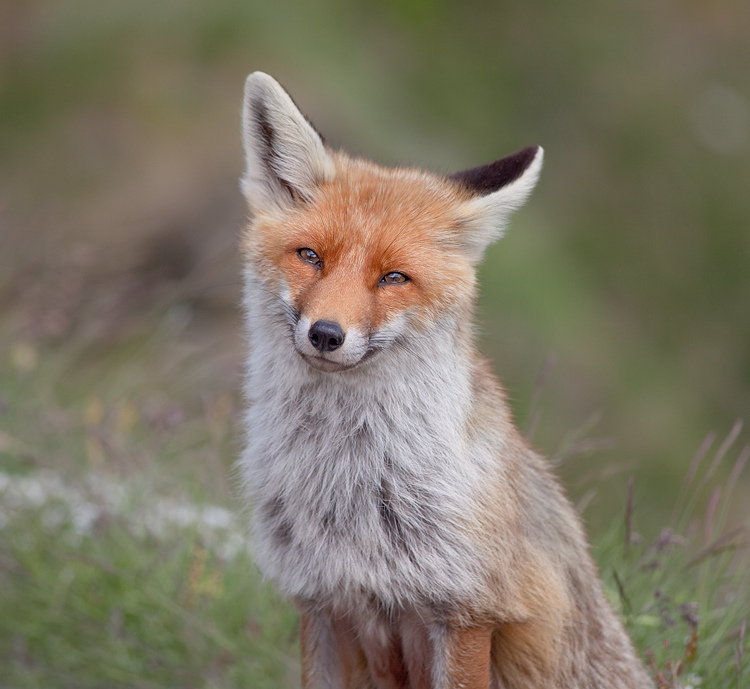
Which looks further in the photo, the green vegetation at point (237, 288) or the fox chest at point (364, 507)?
the green vegetation at point (237, 288)

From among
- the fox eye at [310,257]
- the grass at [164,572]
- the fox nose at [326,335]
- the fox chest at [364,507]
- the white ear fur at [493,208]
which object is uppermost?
the white ear fur at [493,208]

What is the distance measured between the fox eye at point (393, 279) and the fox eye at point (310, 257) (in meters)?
0.25

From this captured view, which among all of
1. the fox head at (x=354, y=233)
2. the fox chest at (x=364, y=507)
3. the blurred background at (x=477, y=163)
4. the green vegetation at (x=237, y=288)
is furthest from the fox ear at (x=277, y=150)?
the blurred background at (x=477, y=163)

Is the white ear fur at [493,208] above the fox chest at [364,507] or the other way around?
above

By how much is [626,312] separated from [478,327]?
9313mm

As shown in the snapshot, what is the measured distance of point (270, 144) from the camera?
3.88m

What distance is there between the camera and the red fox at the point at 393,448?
3.42 m

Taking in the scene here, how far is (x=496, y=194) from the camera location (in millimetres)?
3633

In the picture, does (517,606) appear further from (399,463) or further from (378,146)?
(378,146)

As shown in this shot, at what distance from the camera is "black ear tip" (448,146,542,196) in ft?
12.1

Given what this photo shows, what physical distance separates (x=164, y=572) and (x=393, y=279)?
2676 millimetres

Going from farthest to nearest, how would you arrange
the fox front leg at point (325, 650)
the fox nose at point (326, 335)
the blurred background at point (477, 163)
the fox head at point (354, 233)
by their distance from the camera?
the blurred background at point (477, 163) → the fox front leg at point (325, 650) → the fox head at point (354, 233) → the fox nose at point (326, 335)

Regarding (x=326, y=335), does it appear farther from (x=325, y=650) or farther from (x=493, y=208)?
(x=325, y=650)

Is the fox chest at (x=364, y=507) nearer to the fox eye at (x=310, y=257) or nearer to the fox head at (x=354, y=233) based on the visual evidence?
the fox head at (x=354, y=233)
